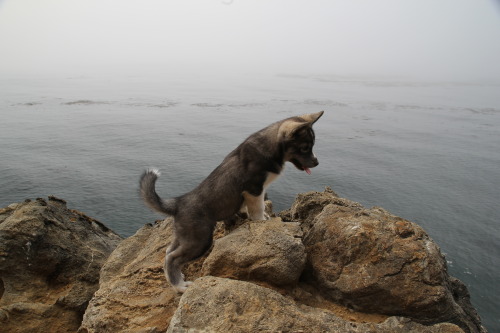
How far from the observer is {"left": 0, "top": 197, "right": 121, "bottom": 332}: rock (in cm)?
844

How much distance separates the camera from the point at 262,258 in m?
6.82

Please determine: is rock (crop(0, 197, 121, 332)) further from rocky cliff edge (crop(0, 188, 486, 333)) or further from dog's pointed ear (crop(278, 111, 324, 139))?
dog's pointed ear (crop(278, 111, 324, 139))

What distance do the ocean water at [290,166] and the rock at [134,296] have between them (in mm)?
9612

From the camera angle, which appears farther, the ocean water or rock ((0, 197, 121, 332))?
the ocean water

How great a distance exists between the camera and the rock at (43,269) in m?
8.44

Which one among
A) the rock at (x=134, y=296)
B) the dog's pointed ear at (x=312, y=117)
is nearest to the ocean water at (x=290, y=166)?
the rock at (x=134, y=296)

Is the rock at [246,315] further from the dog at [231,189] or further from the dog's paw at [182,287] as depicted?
the dog at [231,189]

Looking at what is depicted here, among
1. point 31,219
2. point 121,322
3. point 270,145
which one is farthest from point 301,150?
point 31,219

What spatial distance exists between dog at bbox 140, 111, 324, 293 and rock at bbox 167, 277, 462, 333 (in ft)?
6.35

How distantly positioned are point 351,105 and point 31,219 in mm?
56503

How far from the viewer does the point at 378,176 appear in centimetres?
2761

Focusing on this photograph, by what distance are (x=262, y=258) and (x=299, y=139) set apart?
2779 millimetres

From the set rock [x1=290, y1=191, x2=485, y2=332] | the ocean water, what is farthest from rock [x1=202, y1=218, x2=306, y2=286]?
the ocean water

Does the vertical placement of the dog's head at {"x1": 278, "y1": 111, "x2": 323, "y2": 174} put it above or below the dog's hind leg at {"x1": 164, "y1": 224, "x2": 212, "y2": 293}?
above
